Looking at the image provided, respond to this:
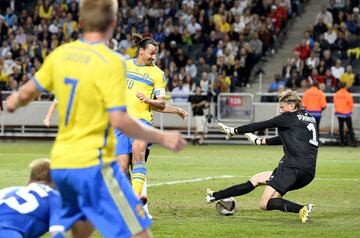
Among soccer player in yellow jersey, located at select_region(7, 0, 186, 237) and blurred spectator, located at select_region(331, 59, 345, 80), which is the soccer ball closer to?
soccer player in yellow jersey, located at select_region(7, 0, 186, 237)

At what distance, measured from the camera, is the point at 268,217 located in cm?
1323

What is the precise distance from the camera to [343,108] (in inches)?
1212

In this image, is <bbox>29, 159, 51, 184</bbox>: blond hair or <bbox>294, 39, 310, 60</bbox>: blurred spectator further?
A: <bbox>294, 39, 310, 60</bbox>: blurred spectator

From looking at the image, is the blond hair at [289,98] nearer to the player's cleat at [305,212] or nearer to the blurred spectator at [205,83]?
the player's cleat at [305,212]

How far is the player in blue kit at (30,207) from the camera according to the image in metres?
7.68

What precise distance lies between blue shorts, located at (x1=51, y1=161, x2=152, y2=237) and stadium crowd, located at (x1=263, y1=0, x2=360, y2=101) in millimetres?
25746

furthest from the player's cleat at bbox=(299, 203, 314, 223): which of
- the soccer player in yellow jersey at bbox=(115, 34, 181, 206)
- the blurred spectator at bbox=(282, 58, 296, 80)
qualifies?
the blurred spectator at bbox=(282, 58, 296, 80)

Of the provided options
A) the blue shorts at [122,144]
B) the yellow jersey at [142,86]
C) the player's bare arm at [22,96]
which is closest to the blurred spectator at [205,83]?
the yellow jersey at [142,86]

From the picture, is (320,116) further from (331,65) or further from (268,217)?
(268,217)

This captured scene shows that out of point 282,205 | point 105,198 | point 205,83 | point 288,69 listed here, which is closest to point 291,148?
point 282,205

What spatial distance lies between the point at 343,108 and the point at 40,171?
24155 millimetres

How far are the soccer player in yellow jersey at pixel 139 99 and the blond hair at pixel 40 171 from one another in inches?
202

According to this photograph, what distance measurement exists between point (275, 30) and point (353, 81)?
5667 mm

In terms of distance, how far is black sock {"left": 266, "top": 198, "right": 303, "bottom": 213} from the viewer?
12797mm
